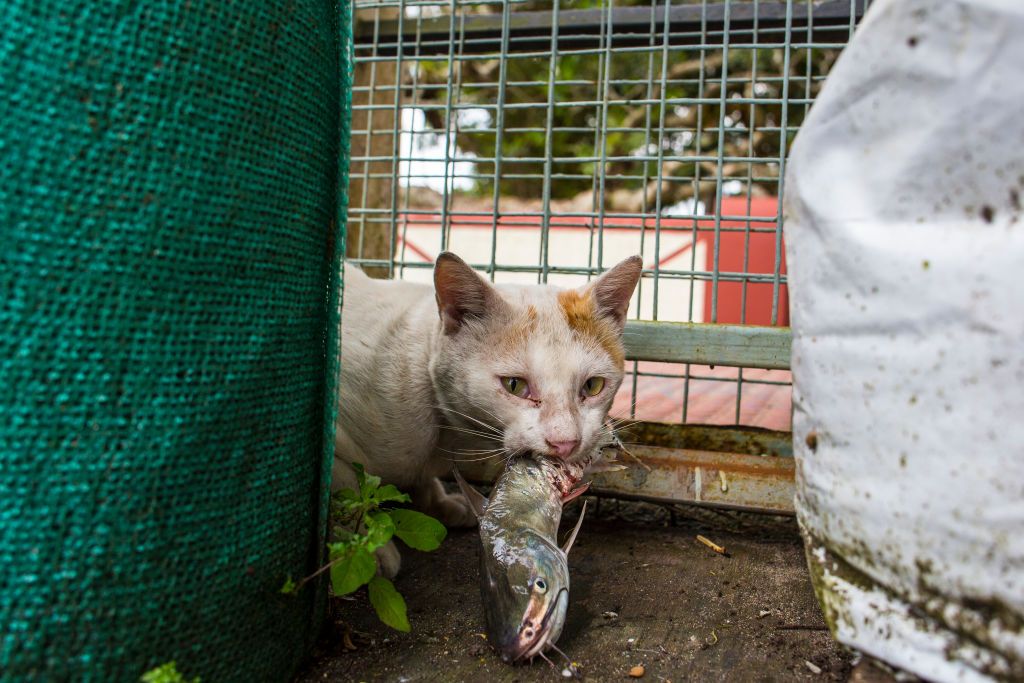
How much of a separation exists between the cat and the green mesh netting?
2.22 feet

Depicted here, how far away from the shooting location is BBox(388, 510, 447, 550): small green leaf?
59.6 inches

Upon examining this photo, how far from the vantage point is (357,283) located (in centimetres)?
230

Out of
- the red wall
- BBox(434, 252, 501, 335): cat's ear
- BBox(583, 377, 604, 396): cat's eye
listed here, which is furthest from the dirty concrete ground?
the red wall

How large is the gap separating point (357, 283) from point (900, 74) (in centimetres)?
172

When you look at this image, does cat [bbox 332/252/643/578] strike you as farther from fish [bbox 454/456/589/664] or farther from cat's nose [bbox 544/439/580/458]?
fish [bbox 454/456/589/664]

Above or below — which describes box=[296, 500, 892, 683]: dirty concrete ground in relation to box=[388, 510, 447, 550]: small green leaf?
below

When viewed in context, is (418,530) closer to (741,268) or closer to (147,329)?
(147,329)

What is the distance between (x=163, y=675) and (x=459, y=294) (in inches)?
47.2

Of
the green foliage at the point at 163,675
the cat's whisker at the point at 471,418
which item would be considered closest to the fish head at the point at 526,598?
the cat's whisker at the point at 471,418

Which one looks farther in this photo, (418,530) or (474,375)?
(474,375)

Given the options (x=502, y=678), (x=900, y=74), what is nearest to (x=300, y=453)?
(x=502, y=678)

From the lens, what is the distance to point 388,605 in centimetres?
141

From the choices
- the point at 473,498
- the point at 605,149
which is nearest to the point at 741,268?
the point at 605,149

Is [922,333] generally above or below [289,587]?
above
